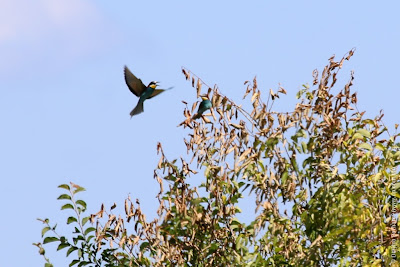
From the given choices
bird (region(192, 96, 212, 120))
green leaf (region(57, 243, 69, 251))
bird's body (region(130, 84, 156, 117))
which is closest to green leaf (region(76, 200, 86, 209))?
green leaf (region(57, 243, 69, 251))

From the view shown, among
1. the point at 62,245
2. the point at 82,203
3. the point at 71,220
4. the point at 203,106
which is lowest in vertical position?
the point at 62,245

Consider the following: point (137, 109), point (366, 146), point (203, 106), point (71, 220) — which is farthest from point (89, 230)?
point (137, 109)

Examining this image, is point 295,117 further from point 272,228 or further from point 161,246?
point 161,246

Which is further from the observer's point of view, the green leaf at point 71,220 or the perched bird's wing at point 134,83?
the perched bird's wing at point 134,83

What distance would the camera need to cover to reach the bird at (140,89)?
13492mm

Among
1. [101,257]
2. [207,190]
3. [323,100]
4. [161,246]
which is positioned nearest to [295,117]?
[323,100]

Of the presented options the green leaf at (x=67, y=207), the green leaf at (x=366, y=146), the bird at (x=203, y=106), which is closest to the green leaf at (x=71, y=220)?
the green leaf at (x=67, y=207)

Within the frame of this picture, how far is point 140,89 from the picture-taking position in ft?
44.9

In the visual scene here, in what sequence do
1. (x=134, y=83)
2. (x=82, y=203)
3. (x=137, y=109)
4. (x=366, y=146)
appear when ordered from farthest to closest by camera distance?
(x=137, y=109) < (x=134, y=83) < (x=82, y=203) < (x=366, y=146)

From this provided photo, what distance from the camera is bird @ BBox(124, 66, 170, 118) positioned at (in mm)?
13492

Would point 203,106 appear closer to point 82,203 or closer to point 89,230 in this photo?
point 82,203

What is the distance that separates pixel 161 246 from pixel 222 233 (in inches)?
23.9

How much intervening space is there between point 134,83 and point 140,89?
0.16 meters

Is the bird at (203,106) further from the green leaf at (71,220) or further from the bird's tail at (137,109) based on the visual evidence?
the bird's tail at (137,109)
